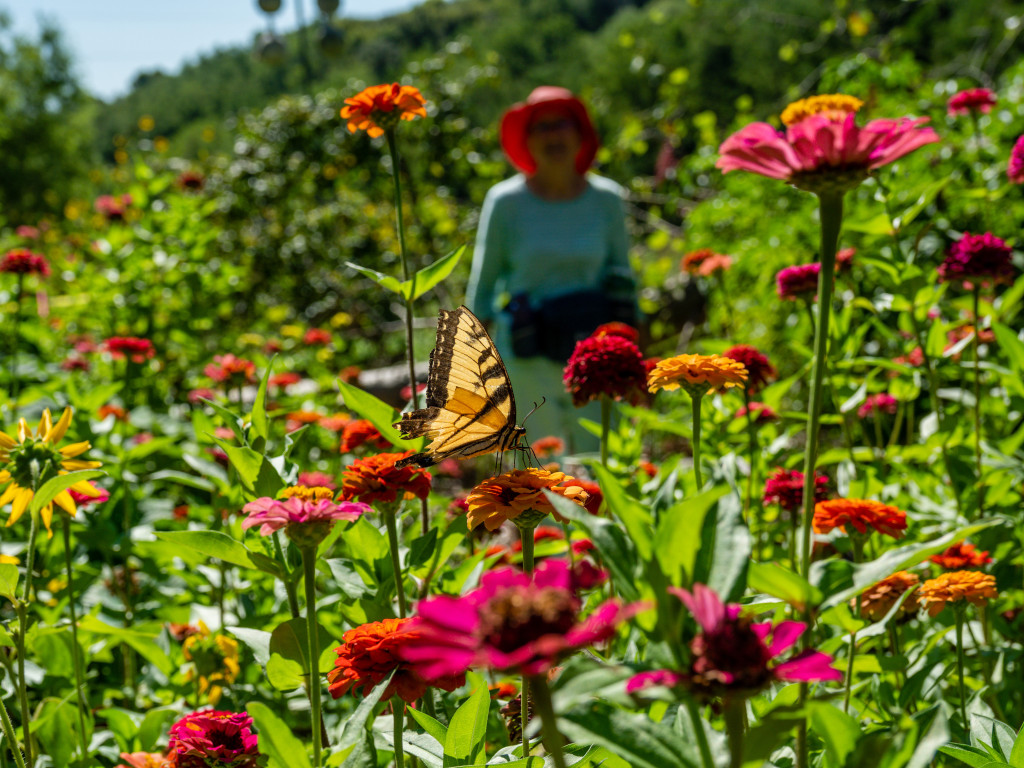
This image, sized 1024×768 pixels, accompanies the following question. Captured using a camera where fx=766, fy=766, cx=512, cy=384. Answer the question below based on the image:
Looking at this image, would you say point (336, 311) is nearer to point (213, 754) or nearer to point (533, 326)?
point (533, 326)

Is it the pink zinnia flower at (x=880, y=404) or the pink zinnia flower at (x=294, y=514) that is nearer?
the pink zinnia flower at (x=294, y=514)

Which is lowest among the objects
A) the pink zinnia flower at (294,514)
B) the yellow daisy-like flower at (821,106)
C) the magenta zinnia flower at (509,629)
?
the pink zinnia flower at (294,514)

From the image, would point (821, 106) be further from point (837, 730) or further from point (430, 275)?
point (837, 730)

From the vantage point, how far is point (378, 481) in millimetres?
938

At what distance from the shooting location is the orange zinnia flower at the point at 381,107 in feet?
3.69

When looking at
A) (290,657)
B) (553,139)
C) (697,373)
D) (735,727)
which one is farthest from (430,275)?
(553,139)

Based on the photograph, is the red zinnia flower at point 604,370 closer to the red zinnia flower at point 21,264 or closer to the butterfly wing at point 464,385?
the butterfly wing at point 464,385

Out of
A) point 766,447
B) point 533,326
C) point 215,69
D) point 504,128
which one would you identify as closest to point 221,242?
point 504,128

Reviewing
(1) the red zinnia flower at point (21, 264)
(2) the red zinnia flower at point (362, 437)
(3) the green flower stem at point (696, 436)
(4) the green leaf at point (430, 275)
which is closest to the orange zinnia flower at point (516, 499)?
(3) the green flower stem at point (696, 436)

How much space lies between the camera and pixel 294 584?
0.91 metres

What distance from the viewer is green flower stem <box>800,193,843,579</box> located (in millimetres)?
530

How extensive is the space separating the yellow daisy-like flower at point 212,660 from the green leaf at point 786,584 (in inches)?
44.3

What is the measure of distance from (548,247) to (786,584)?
2.64 meters

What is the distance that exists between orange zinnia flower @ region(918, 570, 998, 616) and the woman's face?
2404 millimetres
